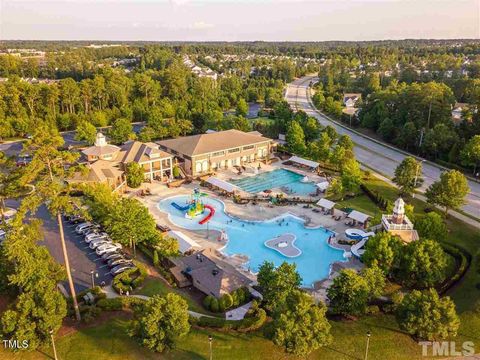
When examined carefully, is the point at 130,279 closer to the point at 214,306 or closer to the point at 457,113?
the point at 214,306

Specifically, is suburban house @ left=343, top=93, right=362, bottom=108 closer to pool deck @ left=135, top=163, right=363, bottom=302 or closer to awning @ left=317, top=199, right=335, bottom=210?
pool deck @ left=135, top=163, right=363, bottom=302

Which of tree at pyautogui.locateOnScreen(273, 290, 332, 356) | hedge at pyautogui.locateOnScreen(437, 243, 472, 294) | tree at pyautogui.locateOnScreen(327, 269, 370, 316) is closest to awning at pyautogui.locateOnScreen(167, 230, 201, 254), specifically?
tree at pyautogui.locateOnScreen(327, 269, 370, 316)

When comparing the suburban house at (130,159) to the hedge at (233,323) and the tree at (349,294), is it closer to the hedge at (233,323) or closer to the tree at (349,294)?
the hedge at (233,323)

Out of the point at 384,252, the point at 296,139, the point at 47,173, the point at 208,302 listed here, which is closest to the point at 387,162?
the point at 296,139

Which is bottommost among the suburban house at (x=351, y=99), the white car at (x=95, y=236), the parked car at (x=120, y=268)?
the parked car at (x=120, y=268)

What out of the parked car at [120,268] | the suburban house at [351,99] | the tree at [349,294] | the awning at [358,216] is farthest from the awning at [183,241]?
the suburban house at [351,99]

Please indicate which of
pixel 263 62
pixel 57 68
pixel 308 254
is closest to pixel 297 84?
pixel 263 62
